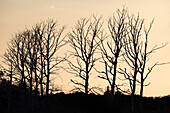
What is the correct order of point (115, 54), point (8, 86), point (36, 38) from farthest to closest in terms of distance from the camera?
point (8, 86)
point (36, 38)
point (115, 54)

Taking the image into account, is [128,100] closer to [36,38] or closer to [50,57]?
[50,57]

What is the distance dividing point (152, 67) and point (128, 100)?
7.84 meters

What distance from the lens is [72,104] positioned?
28516 millimetres

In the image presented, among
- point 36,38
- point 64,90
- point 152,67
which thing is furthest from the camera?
point 36,38

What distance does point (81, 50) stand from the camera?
115ft

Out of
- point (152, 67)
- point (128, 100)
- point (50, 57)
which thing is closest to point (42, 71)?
point (50, 57)

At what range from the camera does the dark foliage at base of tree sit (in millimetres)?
26812

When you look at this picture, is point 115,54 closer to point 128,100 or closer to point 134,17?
point 134,17

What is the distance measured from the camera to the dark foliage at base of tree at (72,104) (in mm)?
26812

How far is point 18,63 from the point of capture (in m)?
41.8

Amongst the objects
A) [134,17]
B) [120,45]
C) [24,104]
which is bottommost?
[24,104]

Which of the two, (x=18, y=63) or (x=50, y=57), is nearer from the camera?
(x=50, y=57)

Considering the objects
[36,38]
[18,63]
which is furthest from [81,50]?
[18,63]

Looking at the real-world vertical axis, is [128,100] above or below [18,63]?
below
